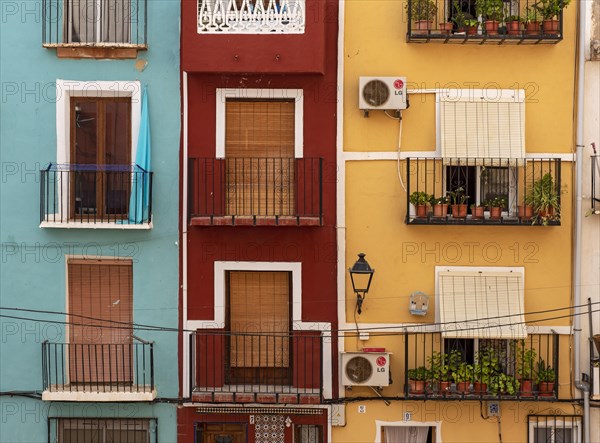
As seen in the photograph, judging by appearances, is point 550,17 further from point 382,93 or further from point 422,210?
point 422,210

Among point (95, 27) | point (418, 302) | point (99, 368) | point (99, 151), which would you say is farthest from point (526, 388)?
point (95, 27)

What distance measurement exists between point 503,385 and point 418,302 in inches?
67.8

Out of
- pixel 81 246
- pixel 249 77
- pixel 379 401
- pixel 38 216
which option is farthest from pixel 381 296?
pixel 38 216

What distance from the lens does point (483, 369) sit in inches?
444

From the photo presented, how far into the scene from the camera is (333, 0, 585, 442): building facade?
37.5ft

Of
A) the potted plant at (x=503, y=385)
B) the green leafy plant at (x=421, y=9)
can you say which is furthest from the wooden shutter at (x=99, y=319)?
the green leafy plant at (x=421, y=9)

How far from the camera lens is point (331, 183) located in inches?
461

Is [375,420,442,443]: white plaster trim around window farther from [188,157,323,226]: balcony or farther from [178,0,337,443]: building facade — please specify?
[188,157,323,226]: balcony

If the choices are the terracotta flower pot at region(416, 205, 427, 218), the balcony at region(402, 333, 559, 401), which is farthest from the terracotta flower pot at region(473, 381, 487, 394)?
the terracotta flower pot at region(416, 205, 427, 218)

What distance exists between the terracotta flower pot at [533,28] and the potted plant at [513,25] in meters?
0.12

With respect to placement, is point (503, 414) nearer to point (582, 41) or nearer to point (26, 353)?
point (582, 41)

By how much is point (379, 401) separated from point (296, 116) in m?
4.56

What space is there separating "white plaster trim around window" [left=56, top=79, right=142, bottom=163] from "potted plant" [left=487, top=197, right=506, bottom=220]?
5.52 metres

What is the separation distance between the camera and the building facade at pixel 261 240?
11.7 metres
